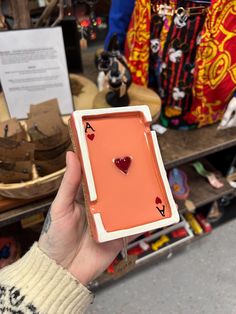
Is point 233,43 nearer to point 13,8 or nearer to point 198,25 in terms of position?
point 198,25

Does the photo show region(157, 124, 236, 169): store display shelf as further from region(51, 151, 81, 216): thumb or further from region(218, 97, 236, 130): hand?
region(51, 151, 81, 216): thumb

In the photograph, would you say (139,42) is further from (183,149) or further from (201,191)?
(201,191)

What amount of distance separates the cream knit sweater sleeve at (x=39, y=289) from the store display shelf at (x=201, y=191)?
62 cm

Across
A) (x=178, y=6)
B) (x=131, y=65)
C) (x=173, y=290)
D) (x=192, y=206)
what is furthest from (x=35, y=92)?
(x=173, y=290)

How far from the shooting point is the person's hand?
599 mm

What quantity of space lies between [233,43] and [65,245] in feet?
2.16

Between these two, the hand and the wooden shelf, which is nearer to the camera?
the hand

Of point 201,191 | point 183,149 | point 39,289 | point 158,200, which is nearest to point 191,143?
point 183,149

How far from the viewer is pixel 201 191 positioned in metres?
1.18

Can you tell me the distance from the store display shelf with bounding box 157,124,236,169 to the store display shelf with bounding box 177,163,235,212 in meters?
0.28

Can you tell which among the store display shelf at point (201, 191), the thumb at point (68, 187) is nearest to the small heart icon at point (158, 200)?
the thumb at point (68, 187)

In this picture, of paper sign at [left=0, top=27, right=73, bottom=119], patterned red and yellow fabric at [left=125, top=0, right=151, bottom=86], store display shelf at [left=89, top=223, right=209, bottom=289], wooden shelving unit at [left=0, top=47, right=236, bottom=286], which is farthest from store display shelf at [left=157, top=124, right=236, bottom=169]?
store display shelf at [left=89, top=223, right=209, bottom=289]

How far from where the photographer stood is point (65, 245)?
61cm

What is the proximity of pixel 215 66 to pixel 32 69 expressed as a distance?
1.63 ft
